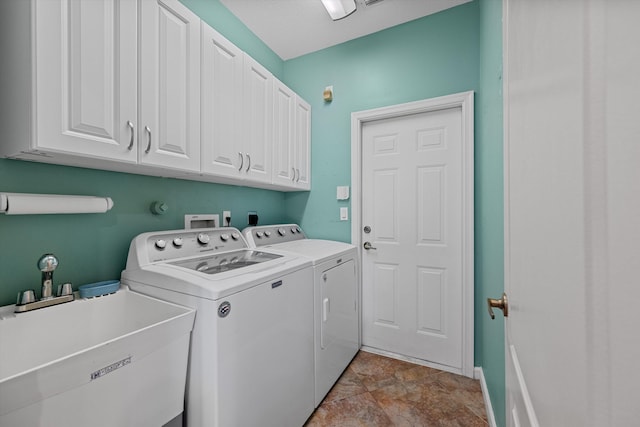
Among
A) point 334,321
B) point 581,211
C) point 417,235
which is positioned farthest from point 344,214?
point 581,211

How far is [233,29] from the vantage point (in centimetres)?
210

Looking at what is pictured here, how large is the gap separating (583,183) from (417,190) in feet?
6.51

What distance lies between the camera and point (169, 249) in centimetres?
141

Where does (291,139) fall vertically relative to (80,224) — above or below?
above

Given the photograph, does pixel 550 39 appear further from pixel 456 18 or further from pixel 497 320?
pixel 456 18

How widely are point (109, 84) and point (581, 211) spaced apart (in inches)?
59.5

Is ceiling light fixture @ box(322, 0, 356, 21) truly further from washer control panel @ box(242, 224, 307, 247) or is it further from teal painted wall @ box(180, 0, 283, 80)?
washer control panel @ box(242, 224, 307, 247)

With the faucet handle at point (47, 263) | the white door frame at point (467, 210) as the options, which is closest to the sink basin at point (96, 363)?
the faucet handle at point (47, 263)

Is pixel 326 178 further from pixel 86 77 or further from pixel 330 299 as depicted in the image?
pixel 86 77

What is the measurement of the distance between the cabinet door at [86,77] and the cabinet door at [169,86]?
0.05 m

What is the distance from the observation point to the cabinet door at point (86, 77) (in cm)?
89

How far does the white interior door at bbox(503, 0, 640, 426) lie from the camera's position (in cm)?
23

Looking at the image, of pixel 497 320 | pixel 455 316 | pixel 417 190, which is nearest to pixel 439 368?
pixel 455 316

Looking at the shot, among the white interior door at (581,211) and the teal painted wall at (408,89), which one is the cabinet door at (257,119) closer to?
the teal painted wall at (408,89)
